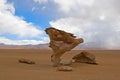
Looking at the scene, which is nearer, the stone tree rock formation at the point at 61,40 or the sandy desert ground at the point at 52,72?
the sandy desert ground at the point at 52,72

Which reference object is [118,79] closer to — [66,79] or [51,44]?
[66,79]

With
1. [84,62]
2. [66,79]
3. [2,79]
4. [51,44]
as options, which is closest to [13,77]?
[2,79]

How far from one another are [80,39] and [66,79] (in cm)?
615

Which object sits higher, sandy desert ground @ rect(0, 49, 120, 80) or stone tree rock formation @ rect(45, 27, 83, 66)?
stone tree rock formation @ rect(45, 27, 83, 66)

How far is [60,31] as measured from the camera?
18281mm

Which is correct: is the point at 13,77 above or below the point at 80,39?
below

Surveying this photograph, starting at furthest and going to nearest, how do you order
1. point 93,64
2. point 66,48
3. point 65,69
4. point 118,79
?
point 93,64 → point 66,48 → point 65,69 → point 118,79

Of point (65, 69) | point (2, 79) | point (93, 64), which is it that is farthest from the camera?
point (93, 64)

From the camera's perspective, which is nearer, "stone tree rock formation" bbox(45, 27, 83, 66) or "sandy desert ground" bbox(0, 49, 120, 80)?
"sandy desert ground" bbox(0, 49, 120, 80)

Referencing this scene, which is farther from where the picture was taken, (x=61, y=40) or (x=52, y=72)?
(x=61, y=40)

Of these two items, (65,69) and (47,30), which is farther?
(47,30)

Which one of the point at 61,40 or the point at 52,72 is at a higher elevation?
the point at 61,40

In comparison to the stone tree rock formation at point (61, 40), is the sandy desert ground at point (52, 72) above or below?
below

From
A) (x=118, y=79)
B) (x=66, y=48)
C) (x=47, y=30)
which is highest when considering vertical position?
(x=47, y=30)
